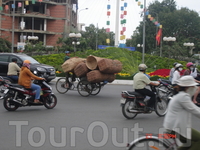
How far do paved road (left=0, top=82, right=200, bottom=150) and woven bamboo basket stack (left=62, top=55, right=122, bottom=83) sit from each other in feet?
5.19

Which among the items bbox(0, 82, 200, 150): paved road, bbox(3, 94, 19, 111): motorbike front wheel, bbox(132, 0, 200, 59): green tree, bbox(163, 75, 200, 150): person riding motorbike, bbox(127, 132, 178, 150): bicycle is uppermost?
bbox(132, 0, 200, 59): green tree

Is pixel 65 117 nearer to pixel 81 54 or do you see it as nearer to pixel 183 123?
pixel 183 123

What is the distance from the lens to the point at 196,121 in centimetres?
928

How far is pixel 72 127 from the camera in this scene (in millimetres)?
8055

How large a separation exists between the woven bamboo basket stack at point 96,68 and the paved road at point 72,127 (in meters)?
1.58

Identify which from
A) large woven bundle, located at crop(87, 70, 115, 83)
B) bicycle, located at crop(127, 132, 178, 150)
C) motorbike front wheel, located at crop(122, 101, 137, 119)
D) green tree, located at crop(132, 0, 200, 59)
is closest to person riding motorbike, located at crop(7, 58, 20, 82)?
large woven bundle, located at crop(87, 70, 115, 83)

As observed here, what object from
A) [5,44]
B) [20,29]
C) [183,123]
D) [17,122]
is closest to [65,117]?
[17,122]

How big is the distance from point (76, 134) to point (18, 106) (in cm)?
372

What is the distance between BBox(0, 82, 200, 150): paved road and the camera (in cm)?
648

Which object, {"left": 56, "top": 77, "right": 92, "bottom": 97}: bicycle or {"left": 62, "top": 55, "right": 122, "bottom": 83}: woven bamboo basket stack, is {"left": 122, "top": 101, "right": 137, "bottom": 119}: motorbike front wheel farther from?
{"left": 56, "top": 77, "right": 92, "bottom": 97}: bicycle

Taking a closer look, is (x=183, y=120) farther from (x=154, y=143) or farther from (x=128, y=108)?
(x=128, y=108)

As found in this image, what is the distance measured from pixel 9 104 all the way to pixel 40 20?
2238 inches

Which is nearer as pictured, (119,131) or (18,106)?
(119,131)

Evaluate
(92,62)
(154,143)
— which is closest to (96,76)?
(92,62)
